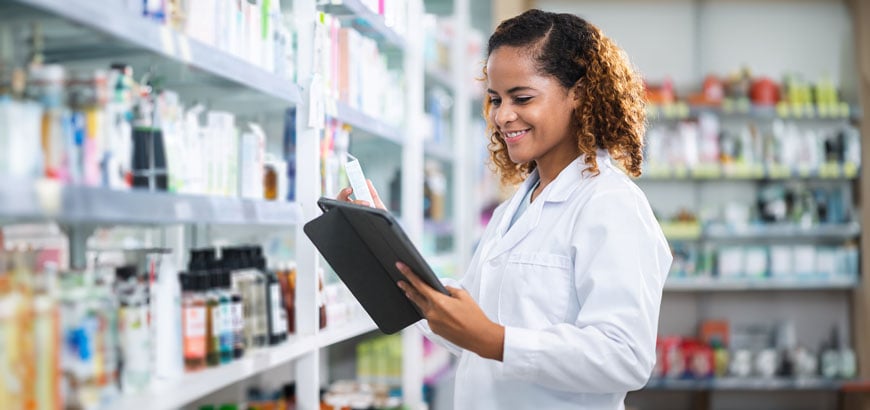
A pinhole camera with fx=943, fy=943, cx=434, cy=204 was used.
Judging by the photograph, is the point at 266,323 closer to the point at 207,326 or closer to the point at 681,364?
the point at 207,326

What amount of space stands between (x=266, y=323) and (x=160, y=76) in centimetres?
70

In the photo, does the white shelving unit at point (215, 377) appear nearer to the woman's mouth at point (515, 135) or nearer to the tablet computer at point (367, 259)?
the tablet computer at point (367, 259)

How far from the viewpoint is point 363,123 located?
3189 mm

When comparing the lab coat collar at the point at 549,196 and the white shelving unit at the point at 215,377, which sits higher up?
the lab coat collar at the point at 549,196

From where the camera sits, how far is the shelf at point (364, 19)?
2.93 metres

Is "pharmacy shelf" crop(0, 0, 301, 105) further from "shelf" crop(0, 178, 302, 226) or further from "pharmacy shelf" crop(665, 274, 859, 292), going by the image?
"pharmacy shelf" crop(665, 274, 859, 292)

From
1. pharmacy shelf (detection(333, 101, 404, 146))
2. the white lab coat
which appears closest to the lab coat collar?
the white lab coat

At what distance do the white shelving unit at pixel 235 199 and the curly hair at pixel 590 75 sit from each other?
2.31 feet

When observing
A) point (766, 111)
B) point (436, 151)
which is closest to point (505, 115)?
point (436, 151)

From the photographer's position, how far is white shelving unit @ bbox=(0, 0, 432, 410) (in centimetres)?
158

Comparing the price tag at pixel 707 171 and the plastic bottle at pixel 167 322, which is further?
the price tag at pixel 707 171

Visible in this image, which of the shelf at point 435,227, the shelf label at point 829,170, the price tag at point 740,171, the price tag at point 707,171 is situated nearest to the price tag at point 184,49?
the shelf at point 435,227

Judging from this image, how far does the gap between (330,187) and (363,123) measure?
29 cm

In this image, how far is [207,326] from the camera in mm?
2066
